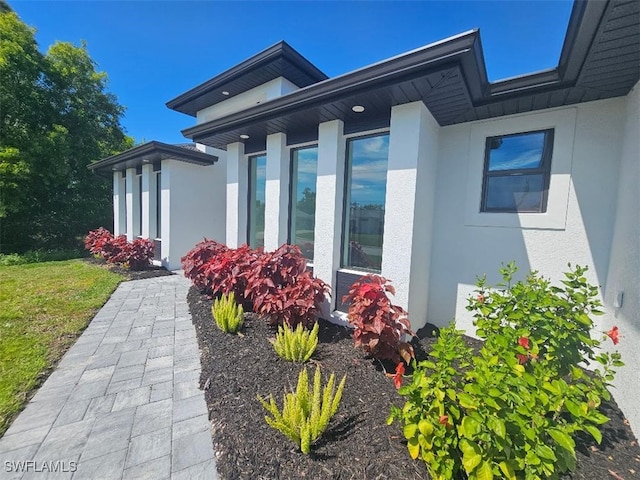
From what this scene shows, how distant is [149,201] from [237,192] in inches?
188

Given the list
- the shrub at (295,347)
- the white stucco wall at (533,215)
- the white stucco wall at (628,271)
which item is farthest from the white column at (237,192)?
the white stucco wall at (628,271)

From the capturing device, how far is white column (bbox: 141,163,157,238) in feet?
30.5

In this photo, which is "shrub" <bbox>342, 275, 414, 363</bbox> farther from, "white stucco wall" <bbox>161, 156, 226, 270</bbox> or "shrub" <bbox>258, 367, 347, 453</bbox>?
"white stucco wall" <bbox>161, 156, 226, 270</bbox>

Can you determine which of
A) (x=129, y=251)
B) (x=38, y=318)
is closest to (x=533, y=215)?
(x=38, y=318)

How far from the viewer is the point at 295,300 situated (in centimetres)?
396

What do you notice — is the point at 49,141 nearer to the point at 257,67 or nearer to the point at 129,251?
the point at 129,251

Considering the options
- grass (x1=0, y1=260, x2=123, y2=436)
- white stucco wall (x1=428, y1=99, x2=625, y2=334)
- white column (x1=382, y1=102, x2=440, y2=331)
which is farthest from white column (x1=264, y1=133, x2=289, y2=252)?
grass (x1=0, y1=260, x2=123, y2=436)

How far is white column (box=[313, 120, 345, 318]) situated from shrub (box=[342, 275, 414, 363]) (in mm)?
1378

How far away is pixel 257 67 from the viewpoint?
692cm

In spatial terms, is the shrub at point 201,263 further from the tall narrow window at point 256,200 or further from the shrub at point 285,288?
the shrub at point 285,288

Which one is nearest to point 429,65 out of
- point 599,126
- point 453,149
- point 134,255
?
point 453,149

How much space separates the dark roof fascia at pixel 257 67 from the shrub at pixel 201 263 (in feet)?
15.6

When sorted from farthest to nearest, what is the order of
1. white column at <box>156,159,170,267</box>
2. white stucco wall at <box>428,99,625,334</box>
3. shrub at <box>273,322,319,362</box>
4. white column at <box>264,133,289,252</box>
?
white column at <box>156,159,170,267</box>, white column at <box>264,133,289,252</box>, white stucco wall at <box>428,99,625,334</box>, shrub at <box>273,322,319,362</box>

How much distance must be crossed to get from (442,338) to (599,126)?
3897 mm
